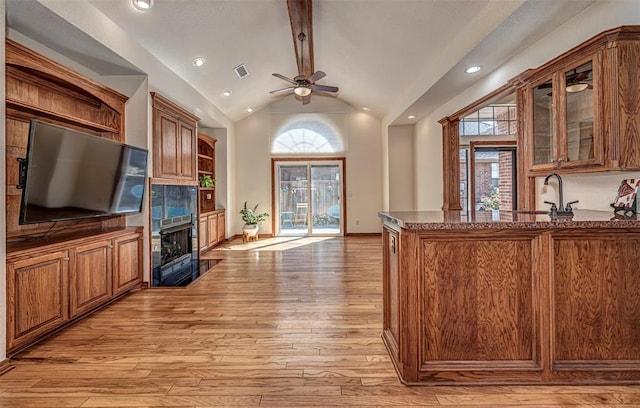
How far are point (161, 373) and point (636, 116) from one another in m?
3.55

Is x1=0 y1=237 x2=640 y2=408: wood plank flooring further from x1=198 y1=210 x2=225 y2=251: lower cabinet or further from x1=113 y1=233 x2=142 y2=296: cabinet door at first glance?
x1=198 y1=210 x2=225 y2=251: lower cabinet

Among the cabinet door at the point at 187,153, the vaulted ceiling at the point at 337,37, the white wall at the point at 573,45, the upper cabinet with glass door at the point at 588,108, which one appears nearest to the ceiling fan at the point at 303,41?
the vaulted ceiling at the point at 337,37

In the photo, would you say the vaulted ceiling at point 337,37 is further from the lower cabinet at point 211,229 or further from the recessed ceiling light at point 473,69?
the lower cabinet at point 211,229

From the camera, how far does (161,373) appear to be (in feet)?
7.37

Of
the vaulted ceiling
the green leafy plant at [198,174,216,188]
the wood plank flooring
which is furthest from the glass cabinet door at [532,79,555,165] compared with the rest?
the green leafy plant at [198,174,216,188]

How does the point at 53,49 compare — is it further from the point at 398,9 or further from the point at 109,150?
the point at 398,9

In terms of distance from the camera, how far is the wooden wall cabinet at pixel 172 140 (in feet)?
14.6

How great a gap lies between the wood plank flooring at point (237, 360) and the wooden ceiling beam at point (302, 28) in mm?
3290

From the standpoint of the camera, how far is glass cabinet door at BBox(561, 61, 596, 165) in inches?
95.1

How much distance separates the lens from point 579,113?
8.27 feet

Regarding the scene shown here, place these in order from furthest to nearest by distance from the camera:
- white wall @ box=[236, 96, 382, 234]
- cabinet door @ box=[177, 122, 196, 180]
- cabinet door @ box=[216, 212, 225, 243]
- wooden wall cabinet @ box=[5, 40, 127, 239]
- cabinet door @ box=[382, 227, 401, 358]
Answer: white wall @ box=[236, 96, 382, 234] → cabinet door @ box=[216, 212, 225, 243] → cabinet door @ box=[177, 122, 196, 180] → wooden wall cabinet @ box=[5, 40, 127, 239] → cabinet door @ box=[382, 227, 401, 358]

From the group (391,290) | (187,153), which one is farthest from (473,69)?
(187,153)

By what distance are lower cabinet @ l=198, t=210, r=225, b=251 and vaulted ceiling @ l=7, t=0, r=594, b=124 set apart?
2374 mm

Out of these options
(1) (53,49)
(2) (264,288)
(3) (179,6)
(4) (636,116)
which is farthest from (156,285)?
(4) (636,116)
